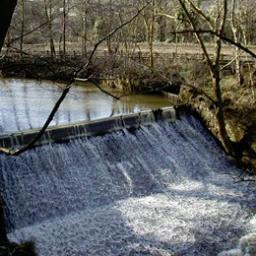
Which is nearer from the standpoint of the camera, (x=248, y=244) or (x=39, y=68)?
(x=39, y=68)

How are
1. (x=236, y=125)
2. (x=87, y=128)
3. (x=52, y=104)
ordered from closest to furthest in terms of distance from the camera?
(x=87, y=128) → (x=236, y=125) → (x=52, y=104)

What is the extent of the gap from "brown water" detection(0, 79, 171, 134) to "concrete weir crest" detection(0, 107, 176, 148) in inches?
69.1

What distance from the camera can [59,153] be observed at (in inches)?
397

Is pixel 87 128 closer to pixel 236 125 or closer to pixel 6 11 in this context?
pixel 236 125

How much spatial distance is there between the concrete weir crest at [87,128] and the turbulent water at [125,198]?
0.17 metres

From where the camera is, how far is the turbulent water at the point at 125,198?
8.29 m

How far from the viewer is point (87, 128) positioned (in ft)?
35.5

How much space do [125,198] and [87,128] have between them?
1.80m

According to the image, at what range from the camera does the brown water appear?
13.1 metres

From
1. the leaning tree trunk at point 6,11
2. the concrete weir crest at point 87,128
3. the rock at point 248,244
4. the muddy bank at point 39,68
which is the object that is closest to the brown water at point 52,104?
the concrete weir crest at point 87,128

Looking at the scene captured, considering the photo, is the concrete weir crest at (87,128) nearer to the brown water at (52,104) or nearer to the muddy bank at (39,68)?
the brown water at (52,104)

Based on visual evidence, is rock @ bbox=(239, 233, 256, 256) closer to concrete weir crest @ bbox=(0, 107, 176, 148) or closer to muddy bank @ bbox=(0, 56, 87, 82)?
concrete weir crest @ bbox=(0, 107, 176, 148)

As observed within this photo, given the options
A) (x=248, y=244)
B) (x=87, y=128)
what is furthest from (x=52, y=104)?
(x=248, y=244)

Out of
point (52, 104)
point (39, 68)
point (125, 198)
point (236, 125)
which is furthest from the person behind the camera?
point (52, 104)
